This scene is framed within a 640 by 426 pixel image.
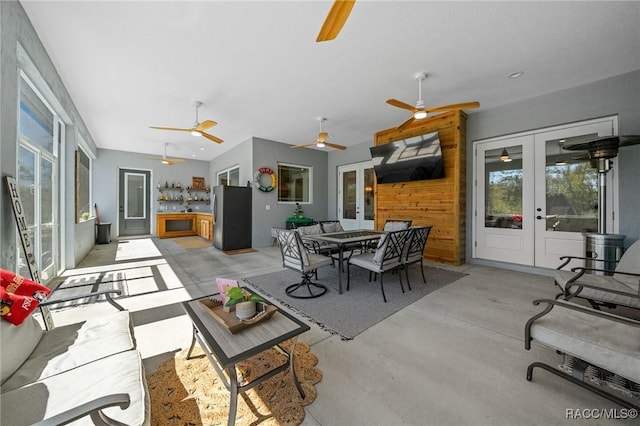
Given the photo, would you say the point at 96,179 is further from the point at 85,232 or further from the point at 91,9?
the point at 91,9

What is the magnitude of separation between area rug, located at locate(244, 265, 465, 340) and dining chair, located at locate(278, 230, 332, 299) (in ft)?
0.39

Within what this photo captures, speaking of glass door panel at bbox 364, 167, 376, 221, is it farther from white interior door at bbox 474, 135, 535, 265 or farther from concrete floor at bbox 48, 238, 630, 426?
concrete floor at bbox 48, 238, 630, 426

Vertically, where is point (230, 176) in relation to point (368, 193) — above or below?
above

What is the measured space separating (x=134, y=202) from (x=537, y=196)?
1108 cm

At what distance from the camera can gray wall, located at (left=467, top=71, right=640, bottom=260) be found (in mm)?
3258

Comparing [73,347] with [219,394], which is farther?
[219,394]

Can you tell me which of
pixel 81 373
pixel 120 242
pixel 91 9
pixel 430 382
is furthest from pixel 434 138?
pixel 120 242

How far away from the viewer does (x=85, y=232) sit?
5.39m

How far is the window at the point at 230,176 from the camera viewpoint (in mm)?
7671

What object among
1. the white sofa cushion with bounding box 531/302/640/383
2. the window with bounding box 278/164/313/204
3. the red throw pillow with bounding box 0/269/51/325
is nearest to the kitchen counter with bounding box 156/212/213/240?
the window with bounding box 278/164/313/204

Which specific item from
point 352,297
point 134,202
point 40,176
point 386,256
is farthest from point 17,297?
point 134,202

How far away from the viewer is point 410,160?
5086 millimetres

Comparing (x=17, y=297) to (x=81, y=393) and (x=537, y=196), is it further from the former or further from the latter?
(x=537, y=196)

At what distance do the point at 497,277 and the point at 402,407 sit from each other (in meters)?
3.40
